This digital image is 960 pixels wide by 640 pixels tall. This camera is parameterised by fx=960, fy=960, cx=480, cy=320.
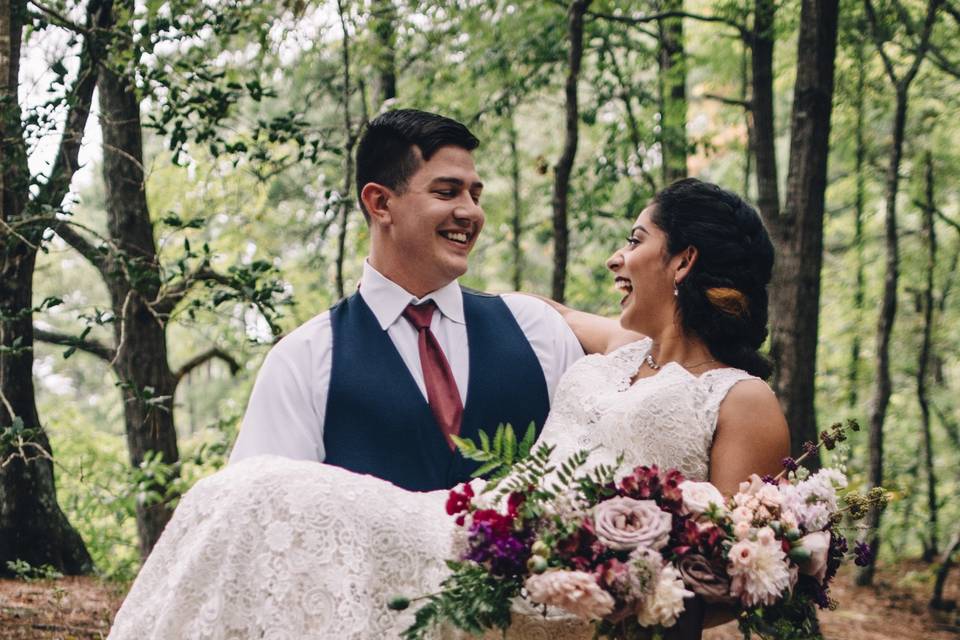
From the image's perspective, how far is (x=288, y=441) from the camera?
300cm

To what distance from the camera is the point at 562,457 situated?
9.64 feet

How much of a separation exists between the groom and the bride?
24cm

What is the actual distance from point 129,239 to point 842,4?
19.1ft

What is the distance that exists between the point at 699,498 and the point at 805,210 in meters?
3.47

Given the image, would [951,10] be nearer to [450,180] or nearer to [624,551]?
[450,180]

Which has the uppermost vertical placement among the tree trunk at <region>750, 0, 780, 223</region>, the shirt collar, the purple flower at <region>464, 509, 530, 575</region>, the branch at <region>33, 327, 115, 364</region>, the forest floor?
the tree trunk at <region>750, 0, 780, 223</region>

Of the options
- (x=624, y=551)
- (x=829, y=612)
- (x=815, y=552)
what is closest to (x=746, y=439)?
(x=815, y=552)

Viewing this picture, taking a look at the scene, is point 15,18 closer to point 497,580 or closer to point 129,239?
point 129,239

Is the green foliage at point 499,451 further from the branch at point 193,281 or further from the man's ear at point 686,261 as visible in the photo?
the branch at point 193,281

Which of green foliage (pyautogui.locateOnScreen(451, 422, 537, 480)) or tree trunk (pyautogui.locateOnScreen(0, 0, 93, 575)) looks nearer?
green foliage (pyautogui.locateOnScreen(451, 422, 537, 480))

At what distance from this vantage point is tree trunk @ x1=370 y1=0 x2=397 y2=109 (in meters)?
7.02

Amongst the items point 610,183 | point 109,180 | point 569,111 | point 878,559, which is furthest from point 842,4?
point 878,559

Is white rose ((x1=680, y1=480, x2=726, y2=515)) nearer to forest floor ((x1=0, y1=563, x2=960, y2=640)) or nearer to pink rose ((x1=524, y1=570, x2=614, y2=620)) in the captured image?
pink rose ((x1=524, y1=570, x2=614, y2=620))

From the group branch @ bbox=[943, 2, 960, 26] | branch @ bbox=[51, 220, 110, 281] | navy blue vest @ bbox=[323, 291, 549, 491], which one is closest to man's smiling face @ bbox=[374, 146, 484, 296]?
navy blue vest @ bbox=[323, 291, 549, 491]
